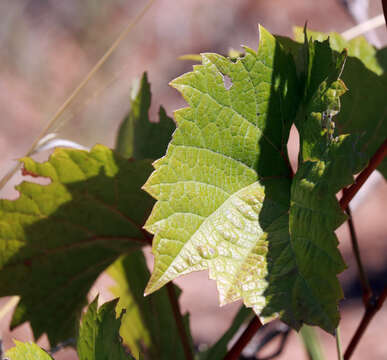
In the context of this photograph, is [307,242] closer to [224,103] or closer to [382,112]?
[224,103]

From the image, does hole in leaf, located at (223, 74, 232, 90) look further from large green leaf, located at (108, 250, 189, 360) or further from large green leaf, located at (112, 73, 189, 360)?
large green leaf, located at (108, 250, 189, 360)

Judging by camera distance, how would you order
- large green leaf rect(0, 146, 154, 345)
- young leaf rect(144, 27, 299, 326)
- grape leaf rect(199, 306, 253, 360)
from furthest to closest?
1. grape leaf rect(199, 306, 253, 360)
2. large green leaf rect(0, 146, 154, 345)
3. young leaf rect(144, 27, 299, 326)

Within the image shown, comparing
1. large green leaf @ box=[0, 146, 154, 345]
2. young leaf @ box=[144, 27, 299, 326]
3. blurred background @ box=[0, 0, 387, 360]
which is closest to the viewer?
young leaf @ box=[144, 27, 299, 326]

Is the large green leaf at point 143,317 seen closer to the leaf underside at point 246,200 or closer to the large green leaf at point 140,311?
the large green leaf at point 140,311

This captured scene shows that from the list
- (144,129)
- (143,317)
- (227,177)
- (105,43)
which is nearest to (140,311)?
(143,317)

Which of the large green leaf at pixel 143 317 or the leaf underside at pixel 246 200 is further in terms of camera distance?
the large green leaf at pixel 143 317

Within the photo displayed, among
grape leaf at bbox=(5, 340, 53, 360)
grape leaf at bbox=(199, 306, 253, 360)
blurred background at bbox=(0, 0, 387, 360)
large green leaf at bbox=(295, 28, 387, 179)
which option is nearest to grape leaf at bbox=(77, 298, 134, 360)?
grape leaf at bbox=(5, 340, 53, 360)

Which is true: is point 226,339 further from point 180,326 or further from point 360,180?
point 360,180

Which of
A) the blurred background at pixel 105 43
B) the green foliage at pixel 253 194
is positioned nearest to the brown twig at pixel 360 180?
the green foliage at pixel 253 194
